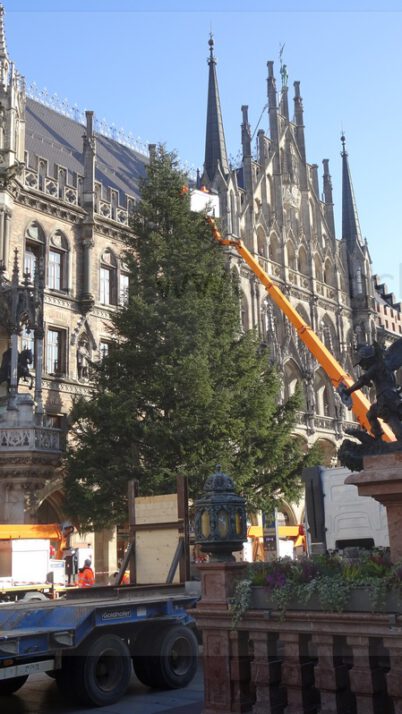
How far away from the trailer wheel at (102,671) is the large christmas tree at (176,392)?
32.2 feet

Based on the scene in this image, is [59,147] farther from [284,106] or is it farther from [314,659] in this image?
[314,659]

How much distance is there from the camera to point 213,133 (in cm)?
4203

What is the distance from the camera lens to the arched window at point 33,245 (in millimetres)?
29578

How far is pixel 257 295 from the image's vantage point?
39000 millimetres

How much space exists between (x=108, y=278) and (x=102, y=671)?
24.0 metres

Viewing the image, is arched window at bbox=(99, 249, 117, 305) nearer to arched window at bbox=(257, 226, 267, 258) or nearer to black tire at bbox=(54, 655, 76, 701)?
arched window at bbox=(257, 226, 267, 258)

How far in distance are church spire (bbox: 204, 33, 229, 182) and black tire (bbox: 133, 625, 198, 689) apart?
1210 inches

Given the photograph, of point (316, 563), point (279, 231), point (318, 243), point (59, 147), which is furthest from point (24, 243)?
point (316, 563)

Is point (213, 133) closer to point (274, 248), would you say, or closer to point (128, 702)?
point (274, 248)

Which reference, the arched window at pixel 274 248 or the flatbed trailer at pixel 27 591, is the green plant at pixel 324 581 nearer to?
the flatbed trailer at pixel 27 591

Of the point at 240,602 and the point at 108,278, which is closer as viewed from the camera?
the point at 240,602

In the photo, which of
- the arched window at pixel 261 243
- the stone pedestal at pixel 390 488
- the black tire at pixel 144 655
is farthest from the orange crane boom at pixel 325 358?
the stone pedestal at pixel 390 488

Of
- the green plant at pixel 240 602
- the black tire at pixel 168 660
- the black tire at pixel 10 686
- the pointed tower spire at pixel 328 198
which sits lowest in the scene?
the black tire at pixel 10 686

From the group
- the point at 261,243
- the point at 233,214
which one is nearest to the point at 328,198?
the point at 261,243
